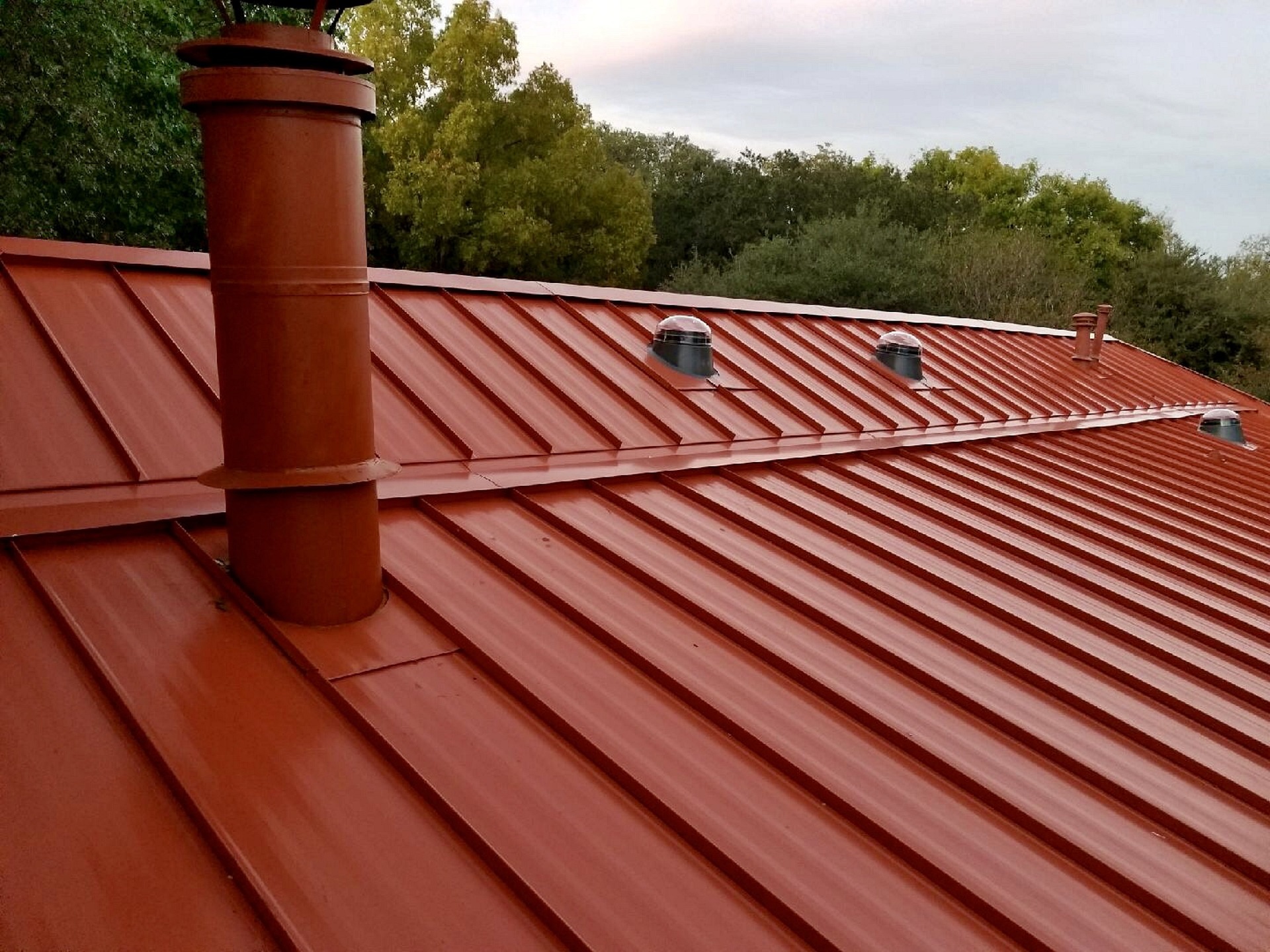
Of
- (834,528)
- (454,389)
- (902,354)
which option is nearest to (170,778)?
(454,389)

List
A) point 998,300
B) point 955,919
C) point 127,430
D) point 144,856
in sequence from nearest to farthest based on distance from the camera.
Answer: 1. point 144,856
2. point 955,919
3. point 127,430
4. point 998,300

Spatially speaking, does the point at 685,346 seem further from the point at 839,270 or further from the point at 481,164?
the point at 839,270

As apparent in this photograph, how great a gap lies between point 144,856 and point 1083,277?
1657 inches

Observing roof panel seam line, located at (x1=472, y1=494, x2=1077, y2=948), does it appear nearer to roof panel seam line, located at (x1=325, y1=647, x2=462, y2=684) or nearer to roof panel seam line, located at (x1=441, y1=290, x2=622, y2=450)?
roof panel seam line, located at (x1=325, y1=647, x2=462, y2=684)

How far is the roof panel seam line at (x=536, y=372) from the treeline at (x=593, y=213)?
16289 mm

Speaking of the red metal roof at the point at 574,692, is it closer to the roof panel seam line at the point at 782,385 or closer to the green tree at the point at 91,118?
the roof panel seam line at the point at 782,385

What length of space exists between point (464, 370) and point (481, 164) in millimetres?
29427

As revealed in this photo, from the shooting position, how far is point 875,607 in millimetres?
4305

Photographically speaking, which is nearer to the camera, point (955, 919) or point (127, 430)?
point (955, 919)

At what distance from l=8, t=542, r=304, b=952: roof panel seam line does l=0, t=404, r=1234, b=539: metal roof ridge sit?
274 mm

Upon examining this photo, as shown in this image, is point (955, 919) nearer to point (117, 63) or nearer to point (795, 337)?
point (795, 337)

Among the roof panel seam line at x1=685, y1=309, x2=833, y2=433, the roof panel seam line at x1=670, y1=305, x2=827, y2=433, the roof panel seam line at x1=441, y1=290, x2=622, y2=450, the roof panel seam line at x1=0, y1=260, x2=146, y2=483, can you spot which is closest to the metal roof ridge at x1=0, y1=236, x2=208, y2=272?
the roof panel seam line at x1=0, y1=260, x2=146, y2=483

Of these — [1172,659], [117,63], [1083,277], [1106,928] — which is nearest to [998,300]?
[1083,277]

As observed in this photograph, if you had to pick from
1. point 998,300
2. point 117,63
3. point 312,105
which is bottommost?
point 998,300
